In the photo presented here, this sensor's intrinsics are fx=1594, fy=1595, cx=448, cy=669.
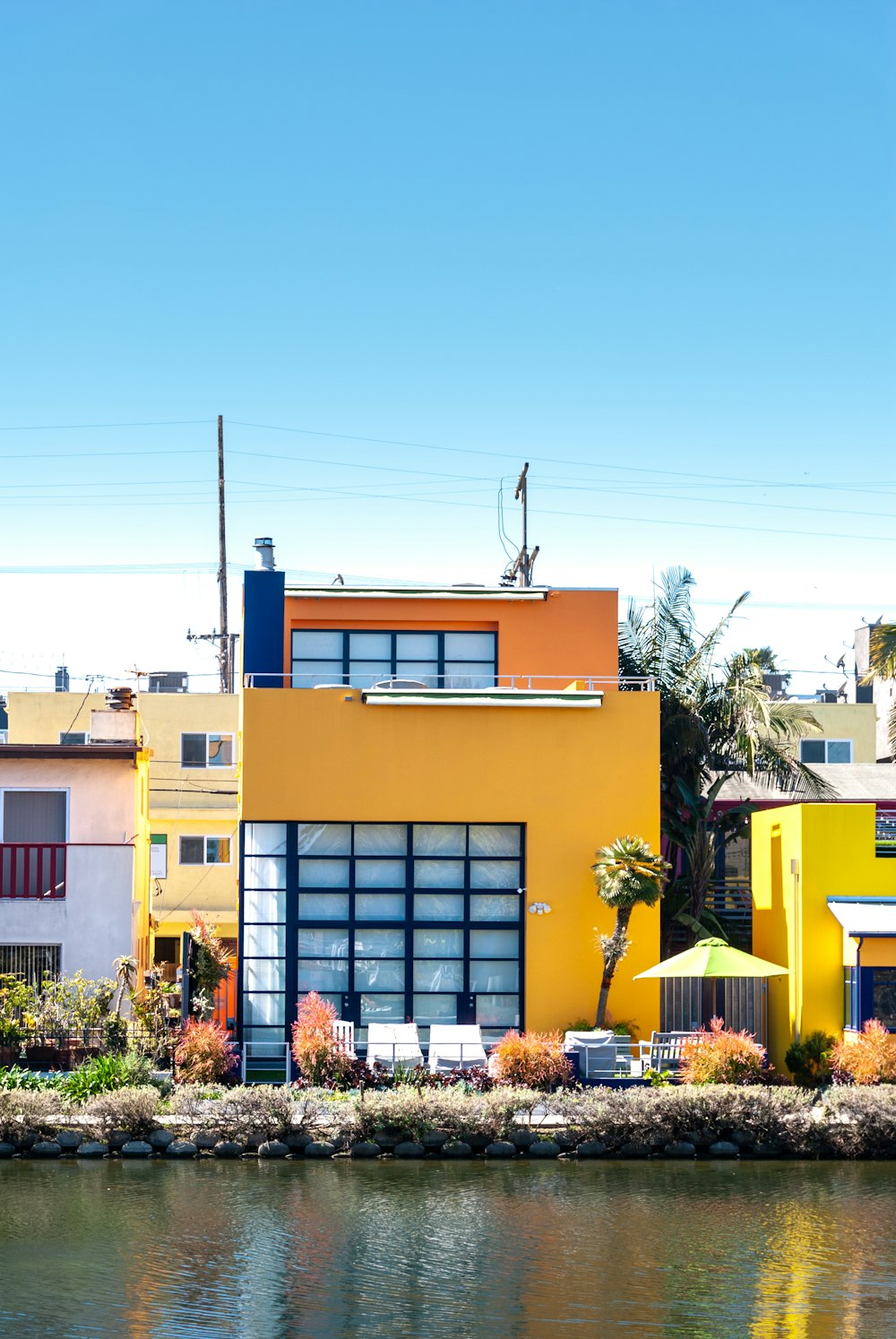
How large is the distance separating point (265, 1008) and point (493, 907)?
4.05m

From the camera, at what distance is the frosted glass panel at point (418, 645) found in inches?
1210

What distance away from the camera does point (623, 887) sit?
25.1 m

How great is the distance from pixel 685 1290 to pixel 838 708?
30963 mm

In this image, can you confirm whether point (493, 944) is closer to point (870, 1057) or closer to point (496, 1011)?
point (496, 1011)

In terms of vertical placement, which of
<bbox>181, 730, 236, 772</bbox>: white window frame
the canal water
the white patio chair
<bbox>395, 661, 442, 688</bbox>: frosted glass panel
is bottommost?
the canal water

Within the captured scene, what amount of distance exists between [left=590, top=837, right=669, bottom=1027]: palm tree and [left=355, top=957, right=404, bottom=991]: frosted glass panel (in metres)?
3.33

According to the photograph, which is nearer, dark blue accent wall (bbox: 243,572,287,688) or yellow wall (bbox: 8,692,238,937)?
dark blue accent wall (bbox: 243,572,287,688)

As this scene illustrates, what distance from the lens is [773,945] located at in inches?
1052

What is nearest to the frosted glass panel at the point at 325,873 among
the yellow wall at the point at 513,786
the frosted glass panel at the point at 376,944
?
the yellow wall at the point at 513,786

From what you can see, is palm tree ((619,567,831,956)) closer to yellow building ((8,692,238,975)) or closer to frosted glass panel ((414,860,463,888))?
frosted glass panel ((414,860,463,888))

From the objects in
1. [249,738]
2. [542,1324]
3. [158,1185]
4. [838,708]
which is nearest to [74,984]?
[249,738]

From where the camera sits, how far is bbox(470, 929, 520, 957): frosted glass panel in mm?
26281

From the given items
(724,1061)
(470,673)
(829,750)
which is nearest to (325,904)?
(470,673)

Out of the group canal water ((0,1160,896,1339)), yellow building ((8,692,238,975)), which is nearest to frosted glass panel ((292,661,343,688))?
canal water ((0,1160,896,1339))
